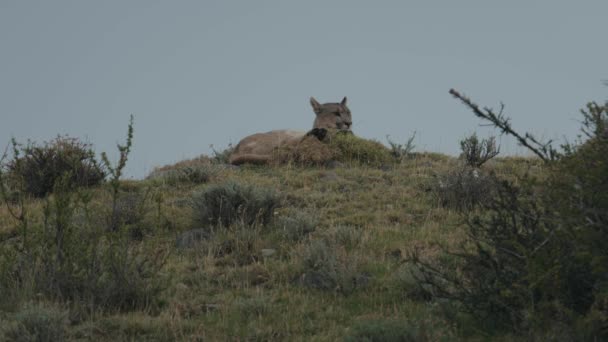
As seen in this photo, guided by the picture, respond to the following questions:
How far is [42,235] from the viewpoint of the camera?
6.50 m

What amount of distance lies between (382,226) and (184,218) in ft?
9.35

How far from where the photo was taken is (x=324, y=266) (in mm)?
6816

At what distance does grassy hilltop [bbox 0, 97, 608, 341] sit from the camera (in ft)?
14.5

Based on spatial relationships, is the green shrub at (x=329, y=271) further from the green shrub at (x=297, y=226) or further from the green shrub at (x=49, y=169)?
the green shrub at (x=49, y=169)

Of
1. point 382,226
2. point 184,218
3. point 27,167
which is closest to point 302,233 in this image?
point 382,226

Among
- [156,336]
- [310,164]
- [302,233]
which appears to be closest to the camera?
[156,336]

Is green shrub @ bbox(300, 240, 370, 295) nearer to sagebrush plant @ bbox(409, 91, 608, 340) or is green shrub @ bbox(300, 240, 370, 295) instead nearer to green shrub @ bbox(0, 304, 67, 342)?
sagebrush plant @ bbox(409, 91, 608, 340)

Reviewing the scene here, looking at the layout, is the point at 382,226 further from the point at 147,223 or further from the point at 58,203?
the point at 58,203

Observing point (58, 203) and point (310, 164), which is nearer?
point (58, 203)

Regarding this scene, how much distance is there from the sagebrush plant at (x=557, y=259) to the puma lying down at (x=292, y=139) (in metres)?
9.40

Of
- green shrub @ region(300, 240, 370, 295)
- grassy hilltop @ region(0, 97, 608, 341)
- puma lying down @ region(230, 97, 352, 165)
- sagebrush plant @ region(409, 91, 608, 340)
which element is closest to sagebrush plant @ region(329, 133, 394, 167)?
puma lying down @ region(230, 97, 352, 165)

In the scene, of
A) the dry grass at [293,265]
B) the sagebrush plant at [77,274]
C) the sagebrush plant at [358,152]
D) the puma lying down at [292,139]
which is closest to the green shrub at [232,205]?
the dry grass at [293,265]

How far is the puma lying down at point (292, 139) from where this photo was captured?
1463 cm

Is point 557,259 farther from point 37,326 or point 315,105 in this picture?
point 315,105
